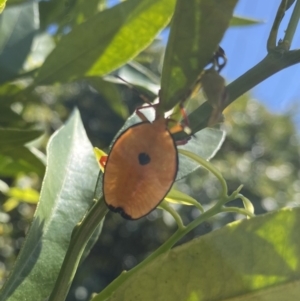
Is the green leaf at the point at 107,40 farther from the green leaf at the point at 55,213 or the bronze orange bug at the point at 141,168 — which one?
the bronze orange bug at the point at 141,168

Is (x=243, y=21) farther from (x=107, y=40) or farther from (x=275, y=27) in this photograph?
(x=275, y=27)

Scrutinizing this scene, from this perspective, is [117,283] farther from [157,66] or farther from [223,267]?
[157,66]

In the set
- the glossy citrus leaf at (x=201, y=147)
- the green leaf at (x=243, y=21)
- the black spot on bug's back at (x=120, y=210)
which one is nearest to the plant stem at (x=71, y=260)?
the black spot on bug's back at (x=120, y=210)

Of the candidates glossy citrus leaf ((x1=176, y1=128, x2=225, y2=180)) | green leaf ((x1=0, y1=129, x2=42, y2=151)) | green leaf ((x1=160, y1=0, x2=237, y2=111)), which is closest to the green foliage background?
green leaf ((x1=0, y1=129, x2=42, y2=151))

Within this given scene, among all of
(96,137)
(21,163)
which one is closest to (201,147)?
(21,163)

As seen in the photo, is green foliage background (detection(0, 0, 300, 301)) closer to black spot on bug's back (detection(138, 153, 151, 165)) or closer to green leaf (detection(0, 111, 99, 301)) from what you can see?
green leaf (detection(0, 111, 99, 301))

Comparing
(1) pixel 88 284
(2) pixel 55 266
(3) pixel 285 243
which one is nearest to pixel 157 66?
(1) pixel 88 284
